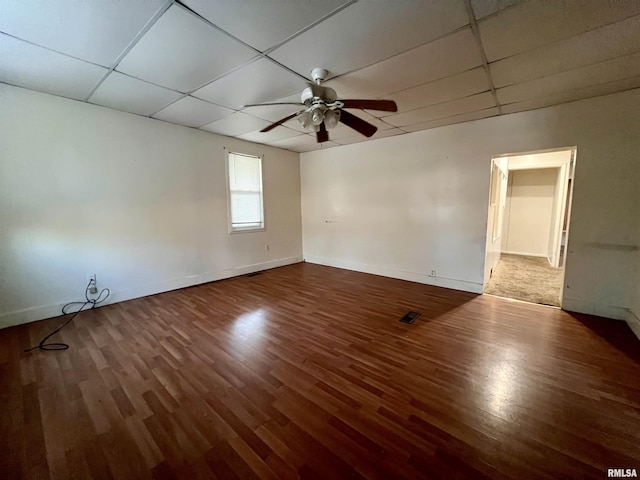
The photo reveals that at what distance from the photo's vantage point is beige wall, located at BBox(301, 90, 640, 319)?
289cm

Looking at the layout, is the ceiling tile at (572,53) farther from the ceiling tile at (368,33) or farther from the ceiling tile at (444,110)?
the ceiling tile at (368,33)

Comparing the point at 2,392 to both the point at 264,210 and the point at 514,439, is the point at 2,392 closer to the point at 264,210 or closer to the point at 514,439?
the point at 514,439

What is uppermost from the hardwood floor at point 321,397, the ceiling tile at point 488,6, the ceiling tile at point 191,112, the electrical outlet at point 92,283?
the ceiling tile at point 191,112

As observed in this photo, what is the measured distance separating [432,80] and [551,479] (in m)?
3.13

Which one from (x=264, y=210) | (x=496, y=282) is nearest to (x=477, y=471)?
(x=496, y=282)

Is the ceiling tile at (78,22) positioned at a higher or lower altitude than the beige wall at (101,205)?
higher

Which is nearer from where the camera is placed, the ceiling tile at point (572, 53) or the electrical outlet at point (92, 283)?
the ceiling tile at point (572, 53)

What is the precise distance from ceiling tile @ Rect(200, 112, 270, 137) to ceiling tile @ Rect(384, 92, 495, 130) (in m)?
1.96

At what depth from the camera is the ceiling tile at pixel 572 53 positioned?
1812 millimetres

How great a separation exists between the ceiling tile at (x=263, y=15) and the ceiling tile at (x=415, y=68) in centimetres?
79

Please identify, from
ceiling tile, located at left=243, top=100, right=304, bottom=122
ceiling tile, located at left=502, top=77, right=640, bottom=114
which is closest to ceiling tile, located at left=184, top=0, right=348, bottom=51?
ceiling tile, located at left=243, top=100, right=304, bottom=122

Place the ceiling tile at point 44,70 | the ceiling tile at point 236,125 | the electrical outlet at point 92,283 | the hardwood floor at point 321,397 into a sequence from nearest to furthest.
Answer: the hardwood floor at point 321,397 < the ceiling tile at point 44,70 < the electrical outlet at point 92,283 < the ceiling tile at point 236,125

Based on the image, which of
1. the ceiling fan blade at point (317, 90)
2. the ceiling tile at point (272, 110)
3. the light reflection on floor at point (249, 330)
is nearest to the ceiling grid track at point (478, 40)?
the ceiling fan blade at point (317, 90)

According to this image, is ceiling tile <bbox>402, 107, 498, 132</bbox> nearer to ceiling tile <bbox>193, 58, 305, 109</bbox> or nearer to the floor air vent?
ceiling tile <bbox>193, 58, 305, 109</bbox>
